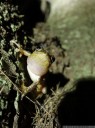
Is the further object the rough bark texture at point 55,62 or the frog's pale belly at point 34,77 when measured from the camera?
the frog's pale belly at point 34,77

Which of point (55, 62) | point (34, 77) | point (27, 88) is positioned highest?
point (55, 62)

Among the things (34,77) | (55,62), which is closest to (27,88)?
(34,77)

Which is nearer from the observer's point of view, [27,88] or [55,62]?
[27,88]

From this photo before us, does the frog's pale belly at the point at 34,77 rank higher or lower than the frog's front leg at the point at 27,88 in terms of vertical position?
higher

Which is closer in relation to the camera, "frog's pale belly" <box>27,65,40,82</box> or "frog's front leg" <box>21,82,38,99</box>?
"frog's front leg" <box>21,82,38,99</box>

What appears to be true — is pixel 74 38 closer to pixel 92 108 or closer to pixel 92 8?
pixel 92 8

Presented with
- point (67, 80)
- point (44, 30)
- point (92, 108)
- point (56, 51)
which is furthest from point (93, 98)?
point (44, 30)

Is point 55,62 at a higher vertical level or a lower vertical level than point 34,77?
higher

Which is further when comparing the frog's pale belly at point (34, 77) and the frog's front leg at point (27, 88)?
the frog's pale belly at point (34, 77)

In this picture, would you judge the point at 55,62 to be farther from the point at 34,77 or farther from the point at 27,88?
the point at 27,88

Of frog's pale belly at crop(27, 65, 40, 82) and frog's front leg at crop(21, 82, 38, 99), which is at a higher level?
frog's pale belly at crop(27, 65, 40, 82)

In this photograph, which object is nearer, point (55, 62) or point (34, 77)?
point (34, 77)
